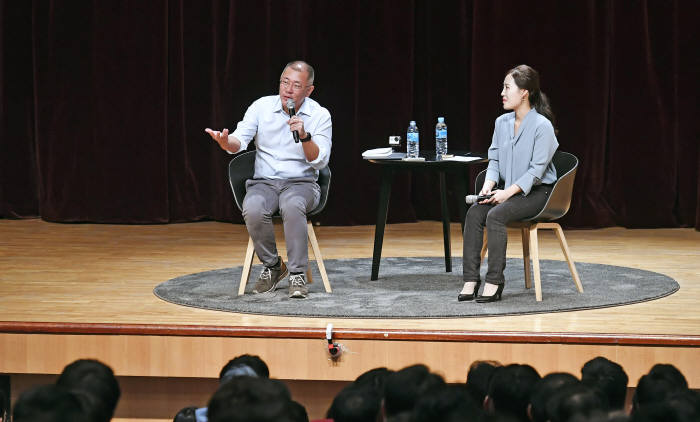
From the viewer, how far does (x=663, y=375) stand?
1.86 m

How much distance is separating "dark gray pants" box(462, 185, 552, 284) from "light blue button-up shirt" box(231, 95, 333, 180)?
27.3 inches

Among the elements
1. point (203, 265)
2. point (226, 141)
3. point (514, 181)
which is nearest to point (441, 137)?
point (514, 181)

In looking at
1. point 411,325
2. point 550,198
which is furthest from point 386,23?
point 411,325

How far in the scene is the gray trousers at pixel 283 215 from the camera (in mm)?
4113

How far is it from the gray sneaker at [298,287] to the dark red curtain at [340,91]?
2583 mm

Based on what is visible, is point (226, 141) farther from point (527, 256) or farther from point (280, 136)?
point (527, 256)

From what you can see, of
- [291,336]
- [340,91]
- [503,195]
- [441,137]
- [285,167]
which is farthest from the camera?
[340,91]

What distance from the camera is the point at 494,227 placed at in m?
4.04

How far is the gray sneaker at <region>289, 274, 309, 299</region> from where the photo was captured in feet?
13.2

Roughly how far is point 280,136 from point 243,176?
251 mm

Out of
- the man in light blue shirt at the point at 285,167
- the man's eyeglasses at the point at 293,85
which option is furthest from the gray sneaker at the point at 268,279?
the man's eyeglasses at the point at 293,85

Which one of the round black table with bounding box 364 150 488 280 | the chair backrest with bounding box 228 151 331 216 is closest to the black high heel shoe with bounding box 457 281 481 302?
the round black table with bounding box 364 150 488 280

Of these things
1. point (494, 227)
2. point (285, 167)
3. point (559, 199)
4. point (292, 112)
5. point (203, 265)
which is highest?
point (292, 112)

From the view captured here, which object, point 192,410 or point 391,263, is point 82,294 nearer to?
point 391,263
